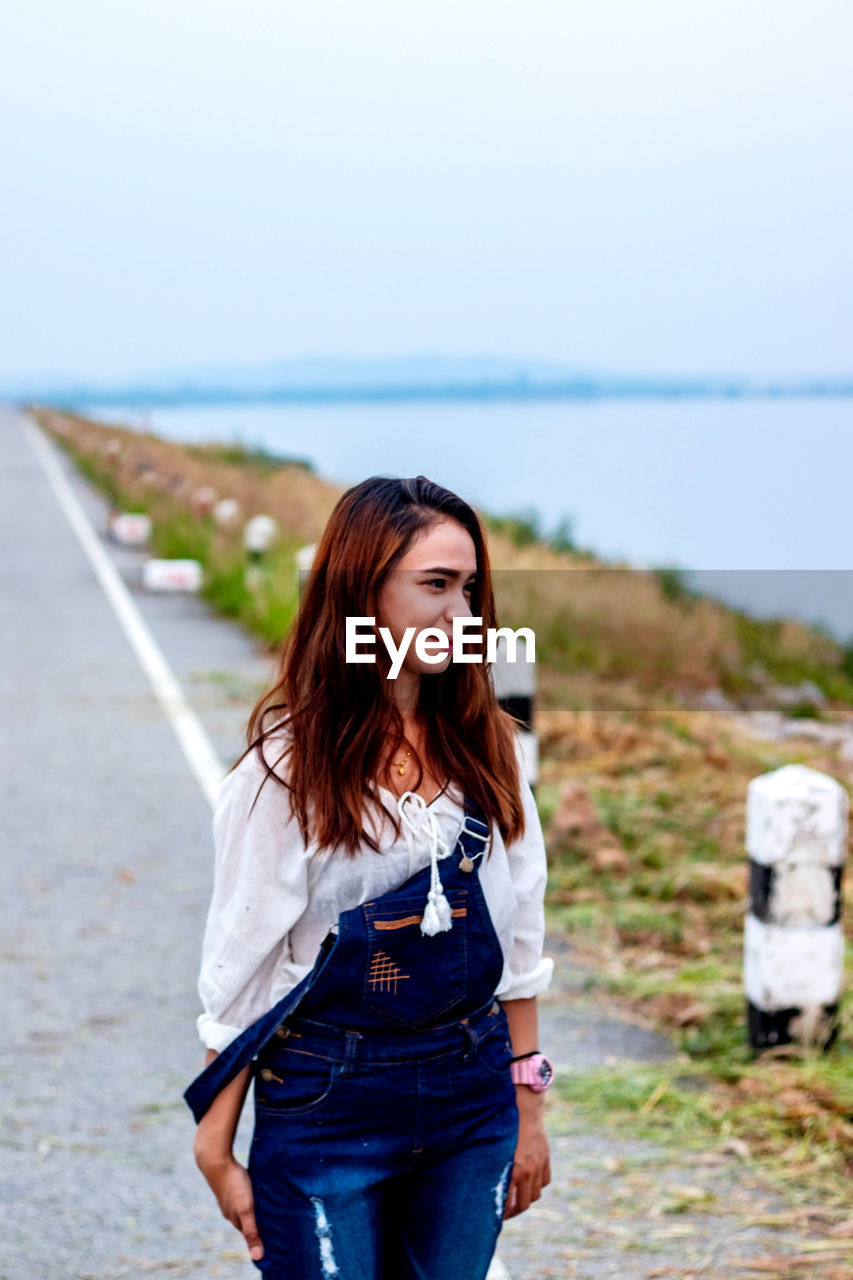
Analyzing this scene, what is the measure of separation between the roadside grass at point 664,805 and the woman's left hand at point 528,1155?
163 centimetres

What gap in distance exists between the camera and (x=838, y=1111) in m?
4.25

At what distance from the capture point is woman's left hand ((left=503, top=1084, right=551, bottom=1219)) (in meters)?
2.43

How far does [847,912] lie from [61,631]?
329 inches

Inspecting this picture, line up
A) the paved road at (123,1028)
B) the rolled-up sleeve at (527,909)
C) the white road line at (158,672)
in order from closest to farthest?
the rolled-up sleeve at (527,909), the paved road at (123,1028), the white road line at (158,672)

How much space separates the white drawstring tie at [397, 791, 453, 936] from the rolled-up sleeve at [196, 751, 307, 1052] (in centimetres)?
15

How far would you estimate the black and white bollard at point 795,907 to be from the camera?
4.50 metres

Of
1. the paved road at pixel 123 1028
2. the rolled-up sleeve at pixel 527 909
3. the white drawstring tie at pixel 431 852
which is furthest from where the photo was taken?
the paved road at pixel 123 1028

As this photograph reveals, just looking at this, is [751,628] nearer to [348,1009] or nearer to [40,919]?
[40,919]

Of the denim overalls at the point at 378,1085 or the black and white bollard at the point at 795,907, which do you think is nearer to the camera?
the denim overalls at the point at 378,1085

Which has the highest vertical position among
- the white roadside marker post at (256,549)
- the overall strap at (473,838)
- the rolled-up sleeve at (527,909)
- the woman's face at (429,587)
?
the woman's face at (429,587)

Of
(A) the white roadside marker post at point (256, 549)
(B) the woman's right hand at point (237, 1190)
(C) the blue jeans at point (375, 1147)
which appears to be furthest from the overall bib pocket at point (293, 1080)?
(A) the white roadside marker post at point (256, 549)

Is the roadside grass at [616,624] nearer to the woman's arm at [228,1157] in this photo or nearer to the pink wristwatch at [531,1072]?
the pink wristwatch at [531,1072]

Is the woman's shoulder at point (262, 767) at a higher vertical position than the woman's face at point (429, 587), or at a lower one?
lower

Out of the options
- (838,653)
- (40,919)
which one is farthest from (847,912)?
(838,653)
